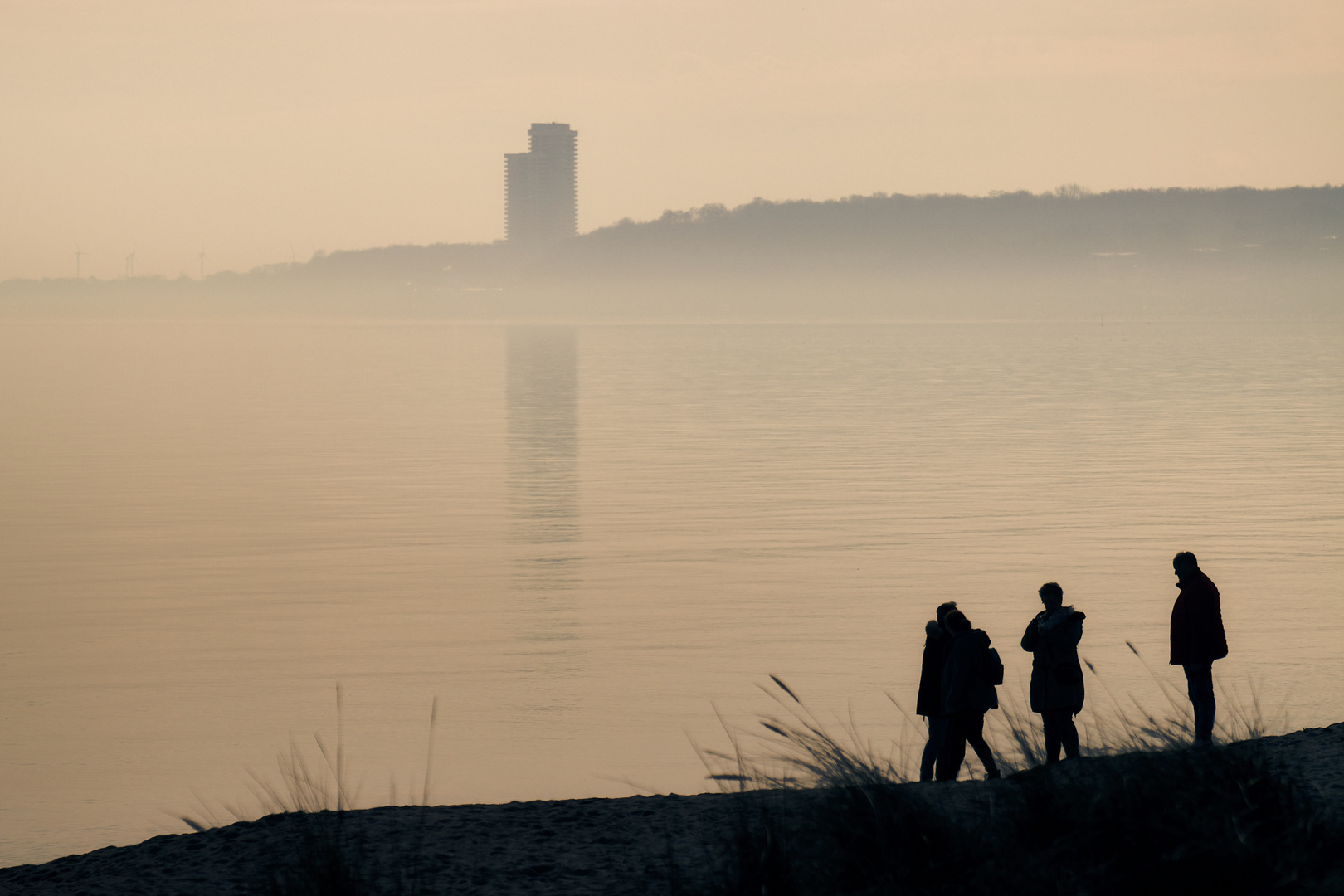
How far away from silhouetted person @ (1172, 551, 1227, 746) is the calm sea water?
3.84m

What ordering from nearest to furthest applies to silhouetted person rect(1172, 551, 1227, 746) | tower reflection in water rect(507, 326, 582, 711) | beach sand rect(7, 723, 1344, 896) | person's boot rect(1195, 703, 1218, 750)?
beach sand rect(7, 723, 1344, 896)
person's boot rect(1195, 703, 1218, 750)
silhouetted person rect(1172, 551, 1227, 746)
tower reflection in water rect(507, 326, 582, 711)

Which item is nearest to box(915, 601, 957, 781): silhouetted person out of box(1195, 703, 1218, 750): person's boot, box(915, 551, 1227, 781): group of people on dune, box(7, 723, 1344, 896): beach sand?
box(915, 551, 1227, 781): group of people on dune

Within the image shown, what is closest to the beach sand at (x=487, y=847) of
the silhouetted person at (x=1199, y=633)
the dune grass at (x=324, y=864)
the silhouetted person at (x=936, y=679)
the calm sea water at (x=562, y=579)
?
the dune grass at (x=324, y=864)

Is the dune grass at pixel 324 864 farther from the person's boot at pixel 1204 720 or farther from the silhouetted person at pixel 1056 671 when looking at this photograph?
the person's boot at pixel 1204 720

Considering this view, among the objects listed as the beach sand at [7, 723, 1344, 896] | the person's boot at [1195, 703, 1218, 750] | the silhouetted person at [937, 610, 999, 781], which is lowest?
the beach sand at [7, 723, 1344, 896]

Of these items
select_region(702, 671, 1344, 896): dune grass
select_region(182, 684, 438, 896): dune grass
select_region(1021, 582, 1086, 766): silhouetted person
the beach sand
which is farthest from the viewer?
select_region(1021, 582, 1086, 766): silhouetted person

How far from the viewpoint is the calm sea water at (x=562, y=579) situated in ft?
43.5

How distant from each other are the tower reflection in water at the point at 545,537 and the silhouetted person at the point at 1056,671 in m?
6.29

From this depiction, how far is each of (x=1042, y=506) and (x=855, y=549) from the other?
6547 millimetres

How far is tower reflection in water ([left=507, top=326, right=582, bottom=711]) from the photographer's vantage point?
1662 centimetres

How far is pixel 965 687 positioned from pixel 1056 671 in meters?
0.65

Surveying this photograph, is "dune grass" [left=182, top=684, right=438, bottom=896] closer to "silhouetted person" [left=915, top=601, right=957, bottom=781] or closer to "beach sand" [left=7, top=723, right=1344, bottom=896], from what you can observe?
"beach sand" [left=7, top=723, right=1344, bottom=896]

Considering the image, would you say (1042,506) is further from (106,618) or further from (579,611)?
→ (106,618)

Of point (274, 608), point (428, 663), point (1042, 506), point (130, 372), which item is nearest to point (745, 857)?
point (428, 663)
